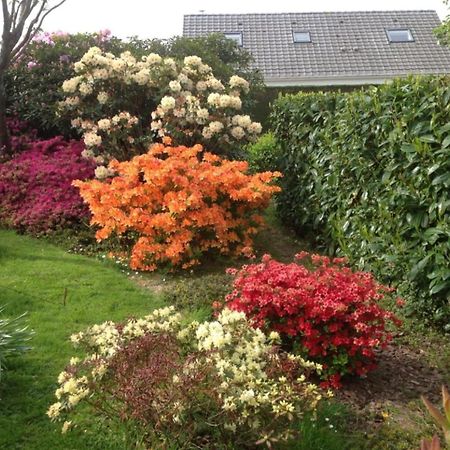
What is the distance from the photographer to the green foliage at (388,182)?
4801 mm

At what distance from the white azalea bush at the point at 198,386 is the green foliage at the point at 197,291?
2.10m

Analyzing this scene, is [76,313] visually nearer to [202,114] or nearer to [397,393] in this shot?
[397,393]

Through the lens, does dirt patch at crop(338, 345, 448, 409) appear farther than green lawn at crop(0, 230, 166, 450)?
Yes

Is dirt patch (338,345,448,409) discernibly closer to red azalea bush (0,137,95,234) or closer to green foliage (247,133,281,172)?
green foliage (247,133,281,172)

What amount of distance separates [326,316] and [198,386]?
1271 millimetres

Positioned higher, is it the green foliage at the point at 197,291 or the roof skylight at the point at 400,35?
the roof skylight at the point at 400,35

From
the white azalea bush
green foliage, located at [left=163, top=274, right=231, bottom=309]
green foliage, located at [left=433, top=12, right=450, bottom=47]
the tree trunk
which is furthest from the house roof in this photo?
the white azalea bush

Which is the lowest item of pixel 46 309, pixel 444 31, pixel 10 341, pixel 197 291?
pixel 46 309

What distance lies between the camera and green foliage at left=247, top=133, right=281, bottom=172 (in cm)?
939

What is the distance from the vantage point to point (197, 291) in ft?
19.5

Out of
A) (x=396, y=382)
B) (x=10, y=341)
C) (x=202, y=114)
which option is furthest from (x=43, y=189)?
(x=396, y=382)

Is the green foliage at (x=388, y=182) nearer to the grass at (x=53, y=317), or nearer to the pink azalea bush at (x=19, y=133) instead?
the grass at (x=53, y=317)

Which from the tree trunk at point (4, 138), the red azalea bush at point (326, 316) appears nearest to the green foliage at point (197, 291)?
the red azalea bush at point (326, 316)

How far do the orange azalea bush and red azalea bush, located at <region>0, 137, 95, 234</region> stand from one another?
1.09 meters
